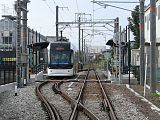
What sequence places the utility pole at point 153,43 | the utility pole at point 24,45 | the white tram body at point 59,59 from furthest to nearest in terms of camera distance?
the white tram body at point 59,59 → the utility pole at point 24,45 → the utility pole at point 153,43

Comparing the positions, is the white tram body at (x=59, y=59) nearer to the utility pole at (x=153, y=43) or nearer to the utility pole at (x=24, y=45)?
the utility pole at (x=24, y=45)

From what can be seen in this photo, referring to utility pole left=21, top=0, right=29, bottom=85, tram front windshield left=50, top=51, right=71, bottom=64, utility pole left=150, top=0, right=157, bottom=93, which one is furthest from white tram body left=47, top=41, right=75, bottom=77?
utility pole left=150, top=0, right=157, bottom=93

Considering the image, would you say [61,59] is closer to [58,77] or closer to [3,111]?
[58,77]

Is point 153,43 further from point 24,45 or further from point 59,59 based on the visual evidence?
point 59,59

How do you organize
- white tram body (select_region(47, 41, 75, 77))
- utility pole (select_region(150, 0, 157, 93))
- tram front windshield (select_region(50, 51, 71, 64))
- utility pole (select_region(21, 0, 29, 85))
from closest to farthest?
utility pole (select_region(150, 0, 157, 93)) < utility pole (select_region(21, 0, 29, 85)) < white tram body (select_region(47, 41, 75, 77)) < tram front windshield (select_region(50, 51, 71, 64))

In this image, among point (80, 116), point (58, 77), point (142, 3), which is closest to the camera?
point (80, 116)

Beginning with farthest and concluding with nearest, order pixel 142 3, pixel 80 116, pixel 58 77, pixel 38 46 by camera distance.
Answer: pixel 58 77 → pixel 38 46 → pixel 142 3 → pixel 80 116

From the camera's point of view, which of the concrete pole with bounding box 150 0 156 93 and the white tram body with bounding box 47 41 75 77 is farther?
the white tram body with bounding box 47 41 75 77

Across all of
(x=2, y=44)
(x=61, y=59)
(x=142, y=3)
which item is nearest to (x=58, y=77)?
(x=61, y=59)

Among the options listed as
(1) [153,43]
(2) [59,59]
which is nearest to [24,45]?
(2) [59,59]

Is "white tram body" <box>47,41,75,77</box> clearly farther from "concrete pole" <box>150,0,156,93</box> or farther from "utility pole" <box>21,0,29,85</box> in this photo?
"concrete pole" <box>150,0,156,93</box>

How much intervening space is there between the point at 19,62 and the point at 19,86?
5.72 ft

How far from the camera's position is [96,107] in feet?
46.0

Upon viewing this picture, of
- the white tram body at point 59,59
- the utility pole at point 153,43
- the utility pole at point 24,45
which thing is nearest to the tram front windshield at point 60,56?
the white tram body at point 59,59
